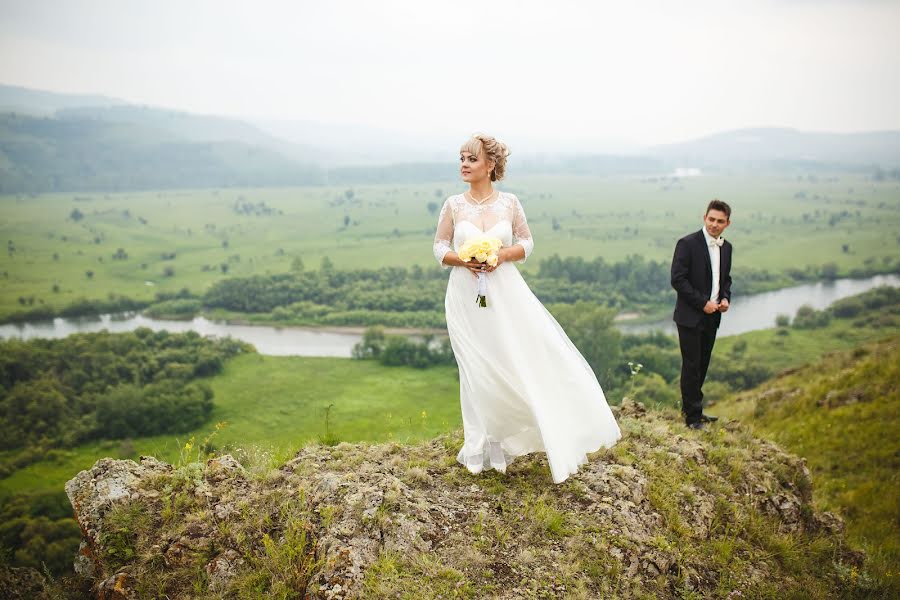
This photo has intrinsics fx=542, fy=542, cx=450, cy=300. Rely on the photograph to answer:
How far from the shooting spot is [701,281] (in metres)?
7.35

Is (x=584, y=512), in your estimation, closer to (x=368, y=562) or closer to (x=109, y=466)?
(x=368, y=562)

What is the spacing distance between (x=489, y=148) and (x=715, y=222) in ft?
11.4

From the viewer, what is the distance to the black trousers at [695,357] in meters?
7.49

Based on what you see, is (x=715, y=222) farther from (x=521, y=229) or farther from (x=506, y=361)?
(x=506, y=361)

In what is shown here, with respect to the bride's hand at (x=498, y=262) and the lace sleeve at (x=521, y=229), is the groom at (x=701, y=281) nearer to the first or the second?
the lace sleeve at (x=521, y=229)

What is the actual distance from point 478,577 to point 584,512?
1389 mm

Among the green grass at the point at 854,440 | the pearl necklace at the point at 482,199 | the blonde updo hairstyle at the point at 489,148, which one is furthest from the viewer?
the green grass at the point at 854,440

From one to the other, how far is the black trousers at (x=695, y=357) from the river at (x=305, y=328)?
67.6 metres

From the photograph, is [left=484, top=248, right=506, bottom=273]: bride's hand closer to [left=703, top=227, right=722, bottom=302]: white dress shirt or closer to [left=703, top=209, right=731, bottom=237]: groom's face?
[left=703, top=209, right=731, bottom=237]: groom's face

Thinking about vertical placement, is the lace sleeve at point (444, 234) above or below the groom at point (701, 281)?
above

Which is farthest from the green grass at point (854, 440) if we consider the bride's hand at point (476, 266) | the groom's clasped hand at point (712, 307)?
the bride's hand at point (476, 266)

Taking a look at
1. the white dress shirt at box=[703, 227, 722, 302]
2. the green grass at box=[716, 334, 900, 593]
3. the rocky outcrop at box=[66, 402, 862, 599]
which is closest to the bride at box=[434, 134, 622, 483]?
the rocky outcrop at box=[66, 402, 862, 599]

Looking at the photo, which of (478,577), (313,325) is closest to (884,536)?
(478,577)

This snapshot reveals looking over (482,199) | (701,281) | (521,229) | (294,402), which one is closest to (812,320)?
(294,402)
